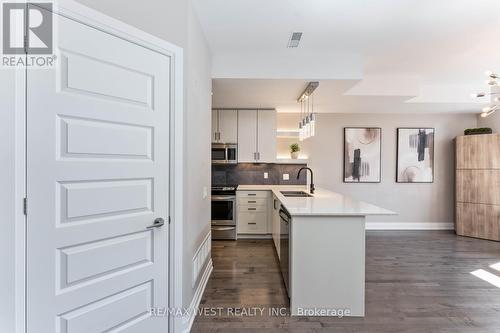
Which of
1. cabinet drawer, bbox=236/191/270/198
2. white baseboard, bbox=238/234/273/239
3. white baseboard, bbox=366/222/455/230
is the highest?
cabinet drawer, bbox=236/191/270/198

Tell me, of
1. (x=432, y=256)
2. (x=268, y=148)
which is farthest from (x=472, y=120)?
(x=268, y=148)

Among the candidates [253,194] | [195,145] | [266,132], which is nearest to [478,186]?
[266,132]

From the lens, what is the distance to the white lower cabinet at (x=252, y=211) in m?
4.79

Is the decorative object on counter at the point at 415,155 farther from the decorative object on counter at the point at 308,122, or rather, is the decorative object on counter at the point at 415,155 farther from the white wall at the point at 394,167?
the decorative object on counter at the point at 308,122

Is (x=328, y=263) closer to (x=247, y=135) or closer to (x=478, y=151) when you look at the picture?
(x=247, y=135)

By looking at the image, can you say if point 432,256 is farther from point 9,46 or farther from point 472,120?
point 9,46

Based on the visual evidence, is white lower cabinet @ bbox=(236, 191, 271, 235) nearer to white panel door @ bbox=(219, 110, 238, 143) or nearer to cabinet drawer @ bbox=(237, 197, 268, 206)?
cabinet drawer @ bbox=(237, 197, 268, 206)

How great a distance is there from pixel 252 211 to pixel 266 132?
1.52 m

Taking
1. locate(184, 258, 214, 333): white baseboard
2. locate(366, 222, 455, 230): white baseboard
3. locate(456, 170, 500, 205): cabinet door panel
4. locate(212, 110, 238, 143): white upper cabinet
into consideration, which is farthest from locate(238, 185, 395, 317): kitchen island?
locate(456, 170, 500, 205): cabinet door panel

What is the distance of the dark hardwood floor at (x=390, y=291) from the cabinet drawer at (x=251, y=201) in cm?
69

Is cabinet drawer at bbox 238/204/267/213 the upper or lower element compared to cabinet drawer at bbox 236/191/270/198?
lower

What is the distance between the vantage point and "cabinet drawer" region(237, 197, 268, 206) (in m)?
4.80

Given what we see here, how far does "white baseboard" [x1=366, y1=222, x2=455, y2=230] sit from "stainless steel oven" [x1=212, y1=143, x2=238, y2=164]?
10.3 feet

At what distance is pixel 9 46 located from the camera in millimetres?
1273
